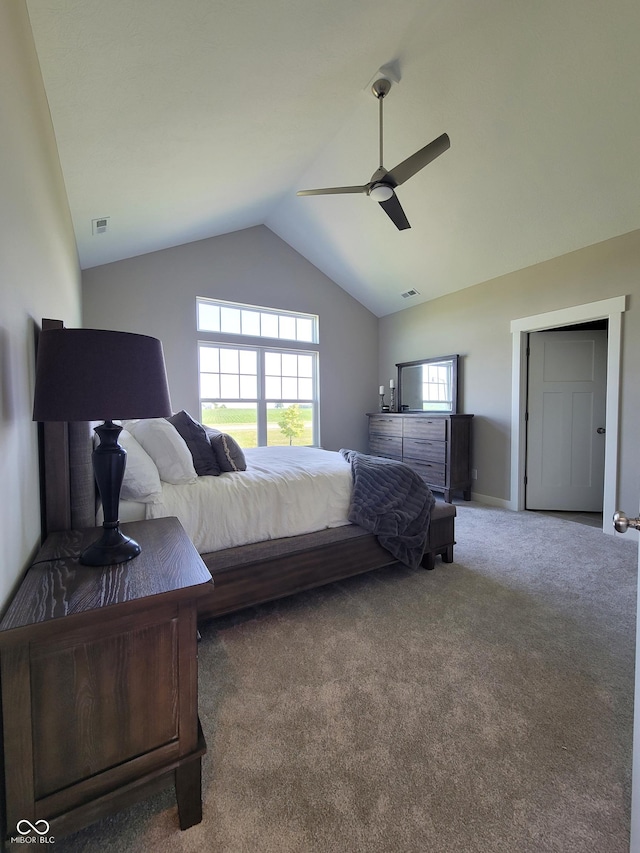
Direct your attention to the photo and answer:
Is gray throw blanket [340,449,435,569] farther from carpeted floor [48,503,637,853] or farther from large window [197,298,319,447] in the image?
large window [197,298,319,447]

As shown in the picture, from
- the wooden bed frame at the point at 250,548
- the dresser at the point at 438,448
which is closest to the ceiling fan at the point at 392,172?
the wooden bed frame at the point at 250,548

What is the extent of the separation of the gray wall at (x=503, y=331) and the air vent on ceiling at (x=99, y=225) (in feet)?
12.7

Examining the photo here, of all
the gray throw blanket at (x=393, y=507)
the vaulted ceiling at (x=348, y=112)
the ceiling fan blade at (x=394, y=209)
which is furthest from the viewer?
the ceiling fan blade at (x=394, y=209)

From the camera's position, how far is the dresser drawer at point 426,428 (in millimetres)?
4266

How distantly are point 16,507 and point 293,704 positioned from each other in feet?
3.89

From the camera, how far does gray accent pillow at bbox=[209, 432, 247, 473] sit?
2.26 metres

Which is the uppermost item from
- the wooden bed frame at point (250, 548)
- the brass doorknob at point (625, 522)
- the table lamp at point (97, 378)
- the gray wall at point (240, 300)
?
the gray wall at point (240, 300)

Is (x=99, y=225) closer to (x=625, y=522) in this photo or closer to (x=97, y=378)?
(x=97, y=378)

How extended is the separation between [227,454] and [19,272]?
1.38 metres

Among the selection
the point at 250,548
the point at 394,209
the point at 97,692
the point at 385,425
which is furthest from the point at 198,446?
the point at 385,425

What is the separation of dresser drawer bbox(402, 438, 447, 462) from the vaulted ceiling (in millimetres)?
2138

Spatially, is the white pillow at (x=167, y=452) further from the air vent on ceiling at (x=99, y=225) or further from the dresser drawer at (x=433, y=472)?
the dresser drawer at (x=433, y=472)

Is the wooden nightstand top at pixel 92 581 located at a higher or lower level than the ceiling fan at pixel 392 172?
lower

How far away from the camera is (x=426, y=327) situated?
5055 mm
